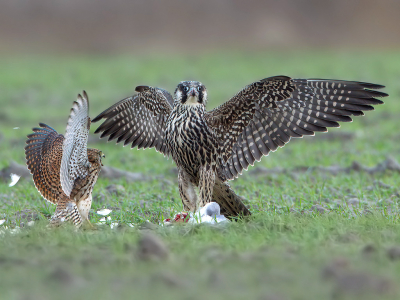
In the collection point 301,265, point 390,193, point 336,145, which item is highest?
point 336,145

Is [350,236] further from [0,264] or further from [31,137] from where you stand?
[31,137]

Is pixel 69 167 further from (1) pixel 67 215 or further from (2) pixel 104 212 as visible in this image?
(2) pixel 104 212

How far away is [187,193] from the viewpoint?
16.7 feet

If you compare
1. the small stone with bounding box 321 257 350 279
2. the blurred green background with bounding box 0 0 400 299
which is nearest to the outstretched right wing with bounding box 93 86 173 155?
the blurred green background with bounding box 0 0 400 299

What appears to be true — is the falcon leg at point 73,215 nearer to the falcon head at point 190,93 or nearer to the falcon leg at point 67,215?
the falcon leg at point 67,215

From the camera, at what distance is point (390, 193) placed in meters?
5.78

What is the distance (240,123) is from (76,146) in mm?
1433

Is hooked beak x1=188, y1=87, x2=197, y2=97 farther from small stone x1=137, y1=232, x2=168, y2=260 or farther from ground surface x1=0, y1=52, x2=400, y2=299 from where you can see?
small stone x1=137, y1=232, x2=168, y2=260

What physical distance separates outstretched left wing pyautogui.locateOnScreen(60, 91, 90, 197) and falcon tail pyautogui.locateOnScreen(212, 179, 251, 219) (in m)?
1.08

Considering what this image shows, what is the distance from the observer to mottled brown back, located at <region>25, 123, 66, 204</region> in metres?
4.91

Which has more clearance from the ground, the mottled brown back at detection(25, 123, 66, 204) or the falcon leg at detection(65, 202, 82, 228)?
the mottled brown back at detection(25, 123, 66, 204)

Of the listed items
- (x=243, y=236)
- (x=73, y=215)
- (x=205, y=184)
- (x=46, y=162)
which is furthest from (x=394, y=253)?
(x=46, y=162)

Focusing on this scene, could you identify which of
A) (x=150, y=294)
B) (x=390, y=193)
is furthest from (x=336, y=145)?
(x=150, y=294)

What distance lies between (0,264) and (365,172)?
15.3 ft
